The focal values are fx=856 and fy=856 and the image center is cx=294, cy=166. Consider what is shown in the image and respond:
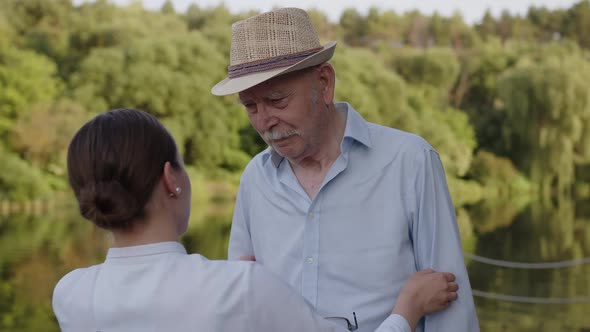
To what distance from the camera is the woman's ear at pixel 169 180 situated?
147 cm

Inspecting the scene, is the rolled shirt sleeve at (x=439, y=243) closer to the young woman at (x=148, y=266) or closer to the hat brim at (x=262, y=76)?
the hat brim at (x=262, y=76)

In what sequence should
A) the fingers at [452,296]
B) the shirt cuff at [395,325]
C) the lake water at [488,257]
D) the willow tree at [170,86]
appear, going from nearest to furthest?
the shirt cuff at [395,325], the fingers at [452,296], the lake water at [488,257], the willow tree at [170,86]

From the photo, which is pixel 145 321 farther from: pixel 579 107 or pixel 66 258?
pixel 579 107

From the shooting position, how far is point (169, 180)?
1.48 m

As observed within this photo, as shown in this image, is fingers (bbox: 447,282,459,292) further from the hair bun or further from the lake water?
the lake water

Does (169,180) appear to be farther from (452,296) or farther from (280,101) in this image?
(452,296)

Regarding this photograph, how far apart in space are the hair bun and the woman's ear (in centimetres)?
6

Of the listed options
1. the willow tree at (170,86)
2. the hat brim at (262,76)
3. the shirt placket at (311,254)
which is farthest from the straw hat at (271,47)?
the willow tree at (170,86)

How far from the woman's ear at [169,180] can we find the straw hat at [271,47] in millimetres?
484

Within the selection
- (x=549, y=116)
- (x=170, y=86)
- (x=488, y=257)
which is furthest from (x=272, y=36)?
(x=170, y=86)

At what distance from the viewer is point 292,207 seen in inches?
81.5

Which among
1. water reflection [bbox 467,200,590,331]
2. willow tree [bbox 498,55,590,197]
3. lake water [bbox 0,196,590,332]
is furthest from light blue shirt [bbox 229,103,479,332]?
willow tree [bbox 498,55,590,197]

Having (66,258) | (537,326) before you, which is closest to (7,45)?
(66,258)

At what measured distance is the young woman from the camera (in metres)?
1.42
